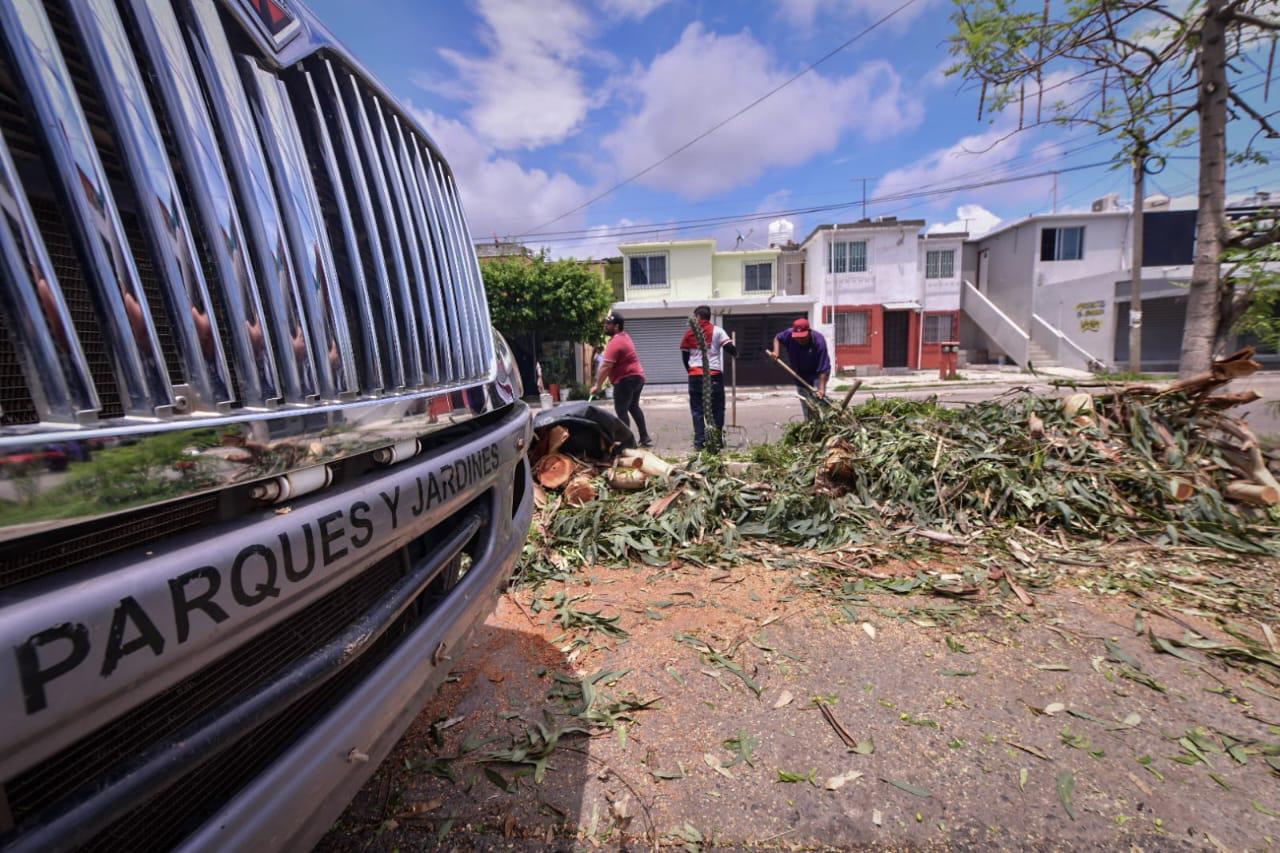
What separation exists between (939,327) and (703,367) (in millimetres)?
22947

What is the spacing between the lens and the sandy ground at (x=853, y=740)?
1.81 m

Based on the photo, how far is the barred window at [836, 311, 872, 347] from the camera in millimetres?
25906

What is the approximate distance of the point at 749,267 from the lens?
27.0m

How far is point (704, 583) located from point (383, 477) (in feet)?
8.46

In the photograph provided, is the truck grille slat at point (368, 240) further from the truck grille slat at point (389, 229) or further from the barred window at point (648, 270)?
the barred window at point (648, 270)

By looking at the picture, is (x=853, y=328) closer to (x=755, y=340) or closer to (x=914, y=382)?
(x=755, y=340)

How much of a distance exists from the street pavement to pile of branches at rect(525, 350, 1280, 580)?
41 cm

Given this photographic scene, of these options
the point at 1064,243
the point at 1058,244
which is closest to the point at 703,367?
the point at 1058,244

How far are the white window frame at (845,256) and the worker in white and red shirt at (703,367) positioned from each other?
808 inches

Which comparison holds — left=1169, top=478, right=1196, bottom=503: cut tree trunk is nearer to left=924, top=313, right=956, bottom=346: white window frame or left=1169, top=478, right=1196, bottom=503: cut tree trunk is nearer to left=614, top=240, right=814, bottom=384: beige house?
left=614, top=240, right=814, bottom=384: beige house

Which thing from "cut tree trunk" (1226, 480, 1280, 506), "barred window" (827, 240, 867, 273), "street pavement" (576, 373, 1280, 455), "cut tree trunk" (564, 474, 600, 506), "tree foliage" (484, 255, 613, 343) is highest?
"barred window" (827, 240, 867, 273)

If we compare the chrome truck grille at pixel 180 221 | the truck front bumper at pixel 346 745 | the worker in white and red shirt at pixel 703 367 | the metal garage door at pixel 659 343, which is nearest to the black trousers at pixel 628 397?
the worker in white and red shirt at pixel 703 367

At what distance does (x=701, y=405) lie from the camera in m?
7.52

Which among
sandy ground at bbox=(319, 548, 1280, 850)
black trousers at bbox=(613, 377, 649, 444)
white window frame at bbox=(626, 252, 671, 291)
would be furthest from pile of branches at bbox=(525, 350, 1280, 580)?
white window frame at bbox=(626, 252, 671, 291)
